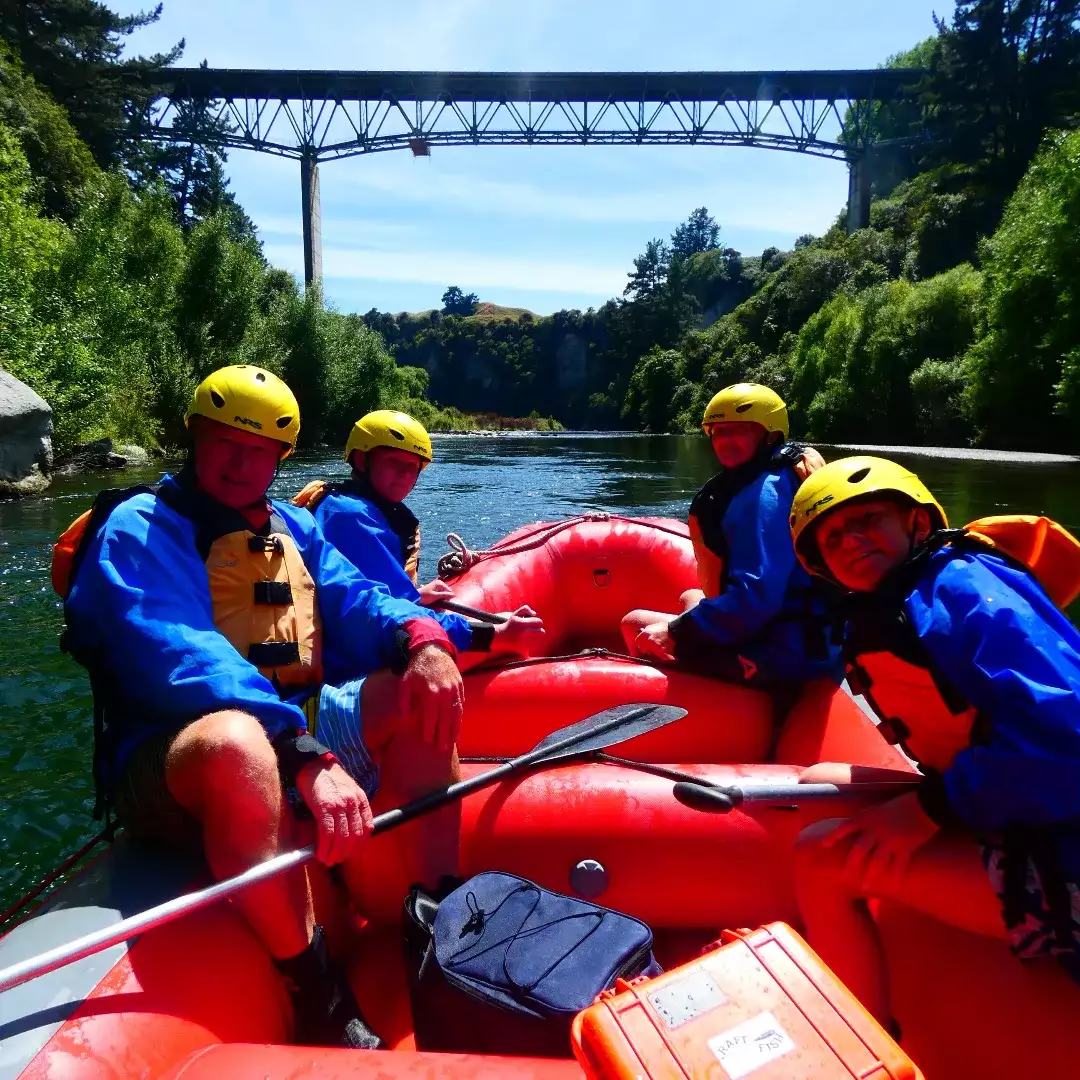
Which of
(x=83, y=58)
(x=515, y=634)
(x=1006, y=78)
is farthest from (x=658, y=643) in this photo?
(x=1006, y=78)

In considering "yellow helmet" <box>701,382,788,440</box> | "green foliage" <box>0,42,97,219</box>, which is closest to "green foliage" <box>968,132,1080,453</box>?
"yellow helmet" <box>701,382,788,440</box>

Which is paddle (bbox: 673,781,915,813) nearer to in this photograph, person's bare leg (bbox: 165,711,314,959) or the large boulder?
person's bare leg (bbox: 165,711,314,959)

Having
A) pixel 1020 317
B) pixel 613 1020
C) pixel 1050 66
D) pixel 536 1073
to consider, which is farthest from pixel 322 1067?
pixel 1050 66

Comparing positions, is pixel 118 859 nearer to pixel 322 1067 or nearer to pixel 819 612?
pixel 322 1067

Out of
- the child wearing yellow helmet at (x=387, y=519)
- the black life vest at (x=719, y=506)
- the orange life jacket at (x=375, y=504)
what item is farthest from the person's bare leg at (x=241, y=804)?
the black life vest at (x=719, y=506)

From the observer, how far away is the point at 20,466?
11.0 metres

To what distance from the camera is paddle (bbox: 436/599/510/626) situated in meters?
2.89

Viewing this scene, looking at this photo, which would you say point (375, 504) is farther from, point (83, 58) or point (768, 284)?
point (768, 284)

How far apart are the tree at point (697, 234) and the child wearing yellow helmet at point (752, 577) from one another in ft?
251

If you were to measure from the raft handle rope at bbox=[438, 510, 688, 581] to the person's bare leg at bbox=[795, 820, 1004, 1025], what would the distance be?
255 cm

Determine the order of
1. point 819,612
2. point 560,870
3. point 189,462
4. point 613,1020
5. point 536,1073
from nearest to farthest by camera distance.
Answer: point 613,1020 < point 536,1073 < point 560,870 < point 189,462 < point 819,612

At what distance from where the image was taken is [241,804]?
5.21ft

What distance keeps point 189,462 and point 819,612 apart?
6.49ft

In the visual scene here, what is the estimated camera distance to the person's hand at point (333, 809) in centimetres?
162
